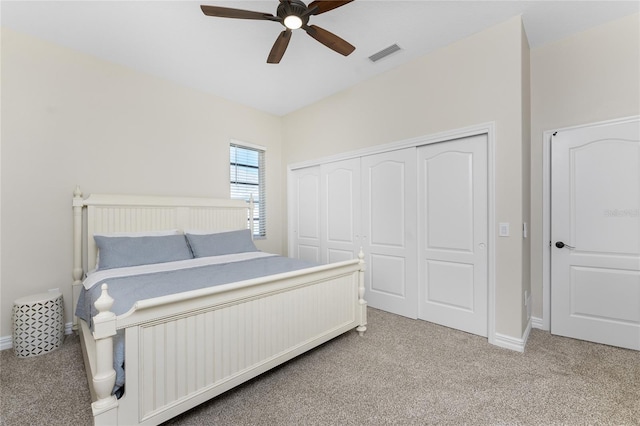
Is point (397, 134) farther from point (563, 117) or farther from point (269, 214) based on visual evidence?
point (269, 214)

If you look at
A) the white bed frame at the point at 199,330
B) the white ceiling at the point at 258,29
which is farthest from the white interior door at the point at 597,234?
the white bed frame at the point at 199,330

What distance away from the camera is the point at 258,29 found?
2.52 meters

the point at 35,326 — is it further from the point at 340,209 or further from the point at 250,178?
the point at 340,209

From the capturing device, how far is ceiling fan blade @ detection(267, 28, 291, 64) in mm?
2123

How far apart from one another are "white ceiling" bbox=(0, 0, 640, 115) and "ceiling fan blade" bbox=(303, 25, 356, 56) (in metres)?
0.33

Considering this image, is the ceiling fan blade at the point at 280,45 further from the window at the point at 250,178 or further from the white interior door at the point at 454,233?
the window at the point at 250,178

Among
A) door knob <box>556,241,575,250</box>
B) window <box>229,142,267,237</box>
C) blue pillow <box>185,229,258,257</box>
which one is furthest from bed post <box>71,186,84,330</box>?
door knob <box>556,241,575,250</box>

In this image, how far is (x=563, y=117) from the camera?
272 cm

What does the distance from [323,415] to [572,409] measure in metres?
1.49

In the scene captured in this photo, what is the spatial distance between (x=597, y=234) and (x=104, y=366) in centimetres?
377

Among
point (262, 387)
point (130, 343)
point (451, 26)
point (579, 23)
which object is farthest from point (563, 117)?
point (130, 343)

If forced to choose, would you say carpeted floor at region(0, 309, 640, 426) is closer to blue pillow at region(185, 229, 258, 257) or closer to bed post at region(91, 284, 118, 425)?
bed post at region(91, 284, 118, 425)

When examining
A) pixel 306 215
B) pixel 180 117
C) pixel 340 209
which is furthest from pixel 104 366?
pixel 306 215

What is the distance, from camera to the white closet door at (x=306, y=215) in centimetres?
422
